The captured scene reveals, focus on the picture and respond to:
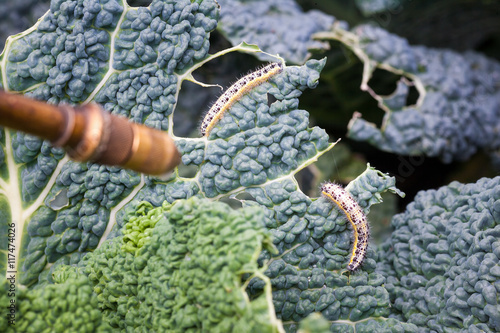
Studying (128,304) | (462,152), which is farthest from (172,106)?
(462,152)

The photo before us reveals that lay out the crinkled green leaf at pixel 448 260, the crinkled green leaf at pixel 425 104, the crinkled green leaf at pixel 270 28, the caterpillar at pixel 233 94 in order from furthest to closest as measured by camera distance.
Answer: the crinkled green leaf at pixel 425 104 < the crinkled green leaf at pixel 270 28 < the caterpillar at pixel 233 94 < the crinkled green leaf at pixel 448 260

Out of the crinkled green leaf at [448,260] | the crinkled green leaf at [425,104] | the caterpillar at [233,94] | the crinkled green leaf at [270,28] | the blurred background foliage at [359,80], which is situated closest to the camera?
the crinkled green leaf at [448,260]

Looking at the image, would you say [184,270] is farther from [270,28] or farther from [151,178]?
[270,28]

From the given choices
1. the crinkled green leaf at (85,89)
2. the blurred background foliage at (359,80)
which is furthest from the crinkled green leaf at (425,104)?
the crinkled green leaf at (85,89)

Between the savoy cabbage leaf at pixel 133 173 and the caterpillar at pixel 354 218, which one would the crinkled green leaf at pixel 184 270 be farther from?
the caterpillar at pixel 354 218

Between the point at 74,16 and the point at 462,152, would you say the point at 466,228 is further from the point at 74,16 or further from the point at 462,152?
the point at 74,16

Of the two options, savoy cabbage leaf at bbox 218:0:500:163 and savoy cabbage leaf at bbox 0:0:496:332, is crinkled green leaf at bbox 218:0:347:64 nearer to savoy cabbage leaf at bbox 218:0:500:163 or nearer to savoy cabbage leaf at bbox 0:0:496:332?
savoy cabbage leaf at bbox 218:0:500:163
